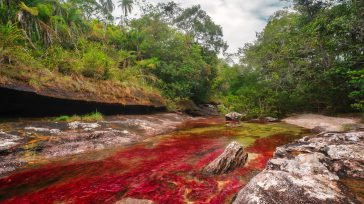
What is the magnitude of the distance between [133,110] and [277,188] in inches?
493

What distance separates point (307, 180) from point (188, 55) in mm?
22192

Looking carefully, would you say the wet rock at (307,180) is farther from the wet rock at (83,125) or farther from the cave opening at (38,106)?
the cave opening at (38,106)

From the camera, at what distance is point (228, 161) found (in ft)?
17.8

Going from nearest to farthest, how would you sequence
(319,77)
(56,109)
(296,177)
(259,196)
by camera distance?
(259,196) < (296,177) < (56,109) < (319,77)

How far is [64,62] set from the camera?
11.2 metres

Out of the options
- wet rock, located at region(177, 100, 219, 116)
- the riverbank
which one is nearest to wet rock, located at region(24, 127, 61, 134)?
the riverbank

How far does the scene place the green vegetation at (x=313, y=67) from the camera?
14109 millimetres

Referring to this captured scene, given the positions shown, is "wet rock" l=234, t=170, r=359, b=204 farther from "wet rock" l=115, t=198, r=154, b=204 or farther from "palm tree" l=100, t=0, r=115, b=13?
"palm tree" l=100, t=0, r=115, b=13

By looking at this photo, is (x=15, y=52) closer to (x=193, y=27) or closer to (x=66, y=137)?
(x=66, y=137)

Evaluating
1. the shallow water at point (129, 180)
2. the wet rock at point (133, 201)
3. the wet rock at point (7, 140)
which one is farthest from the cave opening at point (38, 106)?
the wet rock at point (133, 201)

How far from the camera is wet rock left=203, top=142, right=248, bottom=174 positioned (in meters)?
5.24

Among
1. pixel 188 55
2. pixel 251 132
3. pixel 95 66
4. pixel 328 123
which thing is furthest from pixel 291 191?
pixel 188 55

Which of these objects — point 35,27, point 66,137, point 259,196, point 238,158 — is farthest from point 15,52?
point 259,196

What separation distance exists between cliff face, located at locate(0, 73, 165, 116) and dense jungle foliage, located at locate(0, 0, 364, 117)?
24.4 inches
